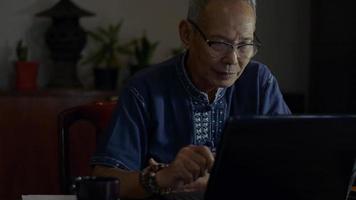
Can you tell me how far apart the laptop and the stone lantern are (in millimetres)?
2814

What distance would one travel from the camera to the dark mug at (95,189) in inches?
49.0

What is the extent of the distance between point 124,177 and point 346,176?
0.48 meters

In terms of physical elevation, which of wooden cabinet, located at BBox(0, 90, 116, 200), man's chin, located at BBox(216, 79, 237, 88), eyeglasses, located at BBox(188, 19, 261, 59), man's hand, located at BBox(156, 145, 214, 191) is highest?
eyeglasses, located at BBox(188, 19, 261, 59)

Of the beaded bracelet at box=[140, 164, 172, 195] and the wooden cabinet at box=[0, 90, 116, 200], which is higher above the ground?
the beaded bracelet at box=[140, 164, 172, 195]

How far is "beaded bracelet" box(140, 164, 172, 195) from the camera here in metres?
1.39

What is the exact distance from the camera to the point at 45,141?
3.82m

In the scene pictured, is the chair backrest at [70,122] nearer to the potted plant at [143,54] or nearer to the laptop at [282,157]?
the laptop at [282,157]

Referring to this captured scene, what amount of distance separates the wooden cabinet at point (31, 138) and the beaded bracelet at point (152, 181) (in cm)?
239

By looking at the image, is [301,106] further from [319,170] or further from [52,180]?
[319,170]

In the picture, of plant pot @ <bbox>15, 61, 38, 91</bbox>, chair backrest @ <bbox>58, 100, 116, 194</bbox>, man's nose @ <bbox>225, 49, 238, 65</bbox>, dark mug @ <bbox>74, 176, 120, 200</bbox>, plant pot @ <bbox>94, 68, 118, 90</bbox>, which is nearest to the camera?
dark mug @ <bbox>74, 176, 120, 200</bbox>

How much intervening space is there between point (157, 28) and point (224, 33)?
2690 mm

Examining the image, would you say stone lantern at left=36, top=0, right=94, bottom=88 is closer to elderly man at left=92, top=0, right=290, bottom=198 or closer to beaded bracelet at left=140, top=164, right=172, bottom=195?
elderly man at left=92, top=0, right=290, bottom=198

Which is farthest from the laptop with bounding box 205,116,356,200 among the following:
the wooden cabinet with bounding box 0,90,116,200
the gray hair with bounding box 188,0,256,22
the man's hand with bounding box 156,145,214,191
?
the wooden cabinet with bounding box 0,90,116,200

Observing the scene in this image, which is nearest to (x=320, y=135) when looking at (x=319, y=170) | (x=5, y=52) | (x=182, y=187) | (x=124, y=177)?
(x=319, y=170)
